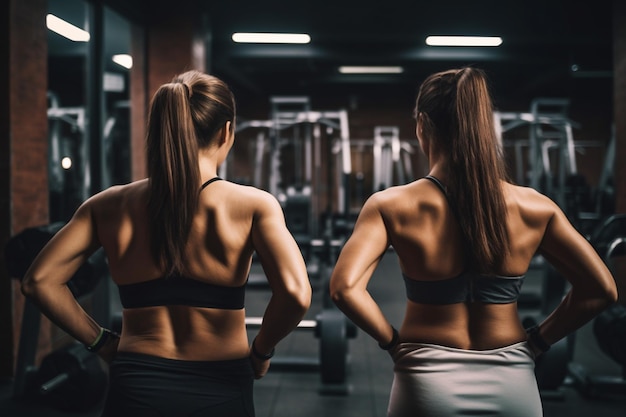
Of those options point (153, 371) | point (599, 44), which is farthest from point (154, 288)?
point (599, 44)

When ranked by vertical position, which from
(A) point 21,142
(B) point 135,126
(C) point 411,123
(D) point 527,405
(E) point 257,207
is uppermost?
(C) point 411,123

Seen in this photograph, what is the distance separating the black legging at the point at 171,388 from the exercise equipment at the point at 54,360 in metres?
1.55

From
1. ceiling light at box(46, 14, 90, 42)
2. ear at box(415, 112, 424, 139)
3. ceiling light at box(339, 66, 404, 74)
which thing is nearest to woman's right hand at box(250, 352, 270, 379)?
Answer: ear at box(415, 112, 424, 139)

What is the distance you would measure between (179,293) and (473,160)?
52 cm

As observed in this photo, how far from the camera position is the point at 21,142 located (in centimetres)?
282

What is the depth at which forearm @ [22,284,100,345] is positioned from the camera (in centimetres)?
110

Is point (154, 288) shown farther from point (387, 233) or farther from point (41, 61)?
point (41, 61)

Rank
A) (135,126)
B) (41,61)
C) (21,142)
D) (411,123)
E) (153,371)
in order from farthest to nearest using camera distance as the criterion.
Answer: (411,123)
(135,126)
(41,61)
(21,142)
(153,371)

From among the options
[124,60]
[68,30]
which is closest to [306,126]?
[124,60]

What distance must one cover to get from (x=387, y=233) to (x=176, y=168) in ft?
1.19

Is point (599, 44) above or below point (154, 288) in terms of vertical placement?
above

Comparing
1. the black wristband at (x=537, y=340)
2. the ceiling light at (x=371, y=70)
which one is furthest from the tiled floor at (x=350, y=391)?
the ceiling light at (x=371, y=70)

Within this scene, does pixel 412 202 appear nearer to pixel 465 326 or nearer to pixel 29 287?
pixel 465 326

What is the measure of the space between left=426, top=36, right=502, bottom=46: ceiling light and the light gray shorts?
5.81 metres
